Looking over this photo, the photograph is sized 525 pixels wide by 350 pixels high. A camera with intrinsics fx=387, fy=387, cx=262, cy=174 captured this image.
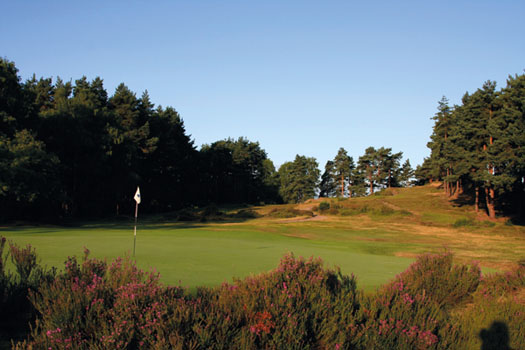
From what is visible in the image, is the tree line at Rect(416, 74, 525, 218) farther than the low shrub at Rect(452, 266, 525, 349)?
Yes

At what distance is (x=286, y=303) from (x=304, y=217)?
45377mm

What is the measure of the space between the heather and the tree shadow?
20 mm

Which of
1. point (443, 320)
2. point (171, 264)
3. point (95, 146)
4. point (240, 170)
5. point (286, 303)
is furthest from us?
point (240, 170)

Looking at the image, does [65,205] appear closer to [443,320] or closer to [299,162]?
[443,320]

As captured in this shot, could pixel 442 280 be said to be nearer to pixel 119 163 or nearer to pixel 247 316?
pixel 247 316

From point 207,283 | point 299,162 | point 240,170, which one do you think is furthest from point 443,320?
point 299,162

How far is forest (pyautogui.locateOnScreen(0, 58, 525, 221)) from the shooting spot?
35906mm

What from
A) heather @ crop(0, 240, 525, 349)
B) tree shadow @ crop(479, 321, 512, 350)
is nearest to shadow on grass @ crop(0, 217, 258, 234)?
heather @ crop(0, 240, 525, 349)

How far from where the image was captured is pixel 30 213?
42.2 m

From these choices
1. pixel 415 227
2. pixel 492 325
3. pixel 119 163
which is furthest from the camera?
pixel 119 163

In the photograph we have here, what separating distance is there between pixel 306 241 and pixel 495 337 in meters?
20.8

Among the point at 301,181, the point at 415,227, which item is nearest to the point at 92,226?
the point at 415,227

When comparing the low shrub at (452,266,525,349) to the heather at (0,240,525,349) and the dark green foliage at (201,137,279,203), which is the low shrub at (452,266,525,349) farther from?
the dark green foliage at (201,137,279,203)

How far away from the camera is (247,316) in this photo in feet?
18.4
